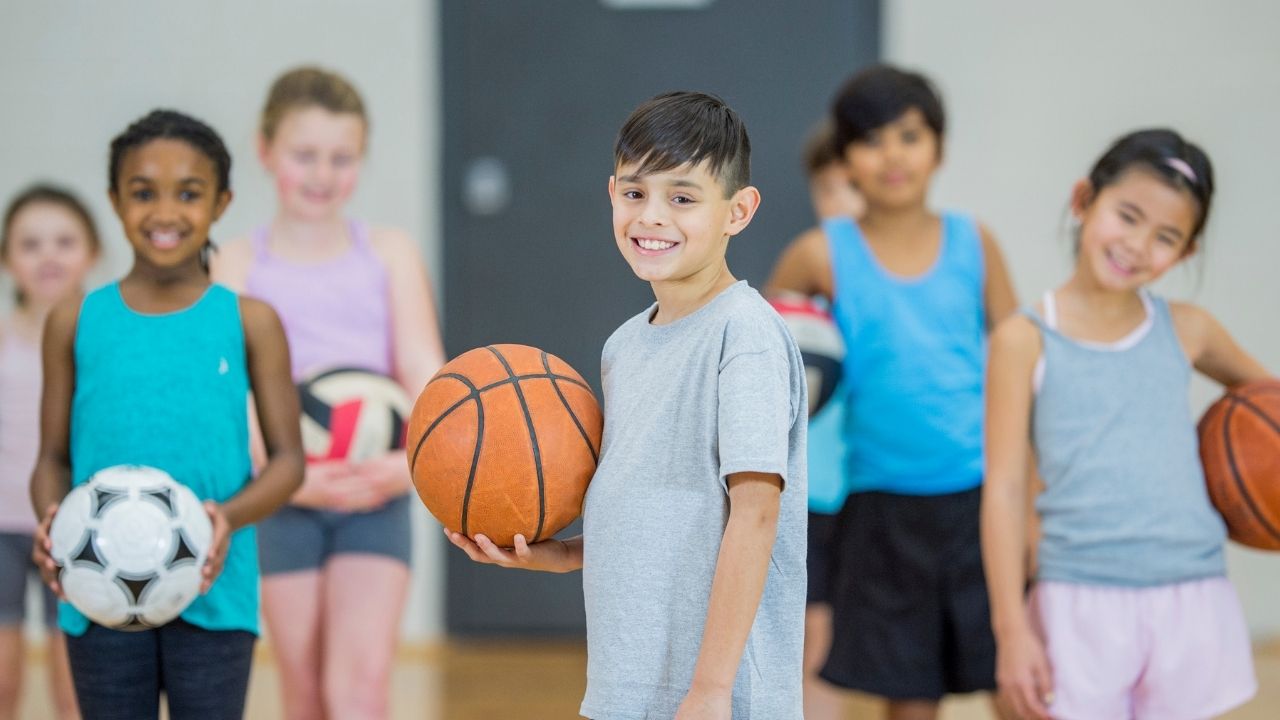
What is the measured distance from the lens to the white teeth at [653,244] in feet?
6.21

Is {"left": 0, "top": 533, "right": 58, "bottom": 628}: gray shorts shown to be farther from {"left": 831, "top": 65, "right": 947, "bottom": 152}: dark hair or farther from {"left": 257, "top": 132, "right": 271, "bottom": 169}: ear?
{"left": 831, "top": 65, "right": 947, "bottom": 152}: dark hair

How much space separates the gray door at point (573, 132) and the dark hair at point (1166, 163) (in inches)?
110

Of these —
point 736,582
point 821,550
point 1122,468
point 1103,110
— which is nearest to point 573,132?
point 1103,110

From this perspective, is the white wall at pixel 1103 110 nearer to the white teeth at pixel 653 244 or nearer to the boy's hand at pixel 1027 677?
the boy's hand at pixel 1027 677

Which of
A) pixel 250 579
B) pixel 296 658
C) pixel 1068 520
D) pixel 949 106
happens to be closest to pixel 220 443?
pixel 250 579

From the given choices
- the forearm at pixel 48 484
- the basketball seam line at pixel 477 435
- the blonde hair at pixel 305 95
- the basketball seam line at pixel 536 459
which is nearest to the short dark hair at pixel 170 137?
the forearm at pixel 48 484

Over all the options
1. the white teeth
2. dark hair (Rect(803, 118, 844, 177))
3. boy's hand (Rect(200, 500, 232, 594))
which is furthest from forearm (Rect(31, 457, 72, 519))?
dark hair (Rect(803, 118, 844, 177))

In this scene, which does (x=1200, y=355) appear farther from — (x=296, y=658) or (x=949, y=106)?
(x=949, y=106)

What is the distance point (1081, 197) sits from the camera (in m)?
2.65

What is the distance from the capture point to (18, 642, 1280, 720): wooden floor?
434cm

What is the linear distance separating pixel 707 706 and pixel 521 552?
16.0 inches

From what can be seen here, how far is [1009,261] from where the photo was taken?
5.36 m

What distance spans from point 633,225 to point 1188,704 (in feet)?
4.74

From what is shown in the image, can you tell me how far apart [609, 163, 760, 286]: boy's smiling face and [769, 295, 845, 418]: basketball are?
4.23ft
